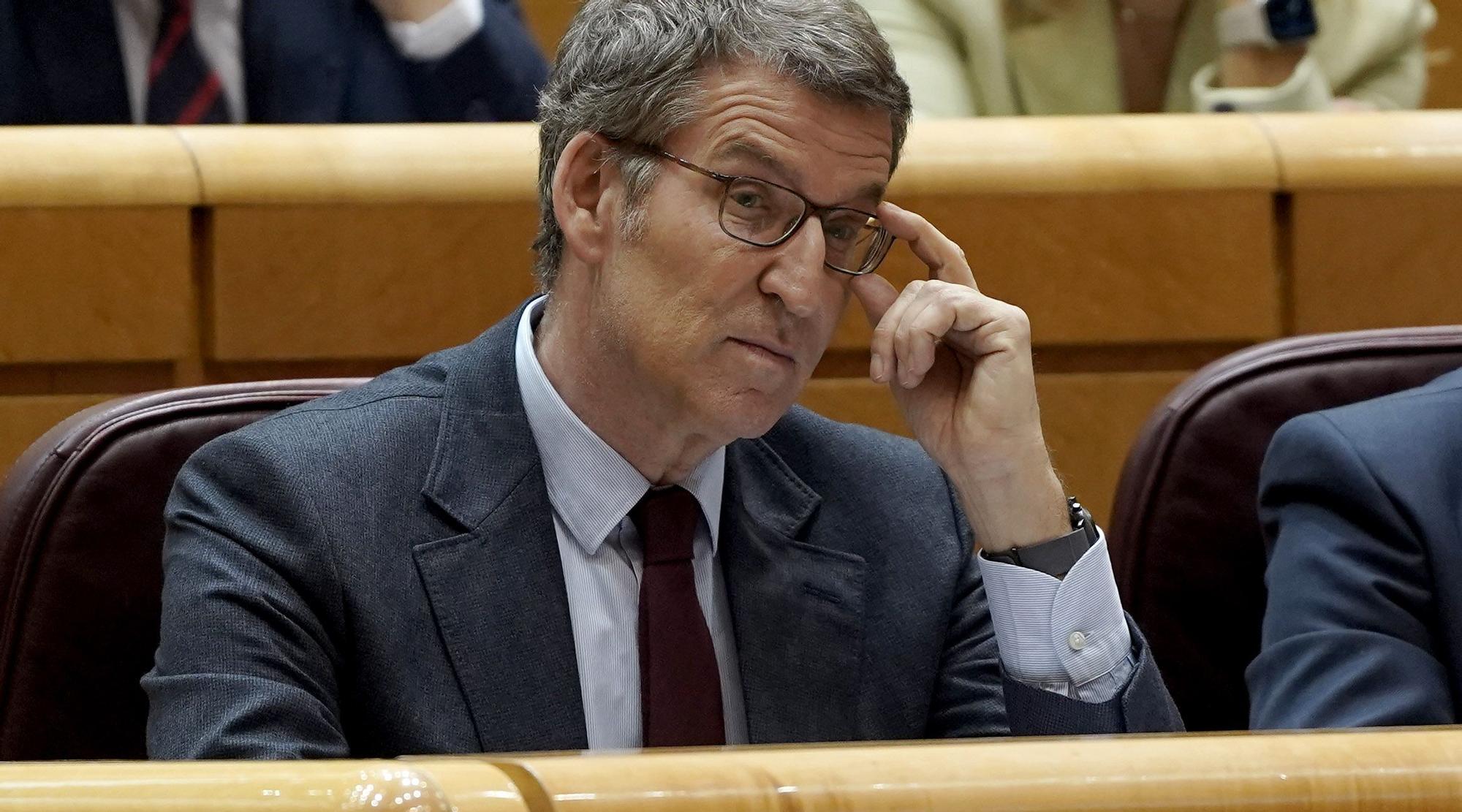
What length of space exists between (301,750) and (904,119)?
0.46 metres

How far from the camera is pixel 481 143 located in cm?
132

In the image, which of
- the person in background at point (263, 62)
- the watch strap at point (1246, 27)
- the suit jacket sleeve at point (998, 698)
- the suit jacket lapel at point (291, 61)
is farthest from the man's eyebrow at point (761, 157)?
the watch strap at point (1246, 27)

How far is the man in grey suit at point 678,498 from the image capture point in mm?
859

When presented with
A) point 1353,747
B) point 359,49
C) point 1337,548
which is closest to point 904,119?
point 1337,548

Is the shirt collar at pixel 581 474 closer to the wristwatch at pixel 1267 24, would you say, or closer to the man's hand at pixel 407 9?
the man's hand at pixel 407 9

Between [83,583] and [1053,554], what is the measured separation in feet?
1.66

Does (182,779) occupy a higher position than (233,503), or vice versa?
(182,779)

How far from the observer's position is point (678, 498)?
0.94 m

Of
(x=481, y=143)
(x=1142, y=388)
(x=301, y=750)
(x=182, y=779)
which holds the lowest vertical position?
(x=1142, y=388)

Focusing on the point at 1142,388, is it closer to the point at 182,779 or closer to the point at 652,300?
the point at 652,300

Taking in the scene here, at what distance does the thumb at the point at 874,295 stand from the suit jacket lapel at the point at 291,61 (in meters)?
0.69

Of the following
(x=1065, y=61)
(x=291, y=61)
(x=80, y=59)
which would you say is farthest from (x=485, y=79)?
(x=1065, y=61)

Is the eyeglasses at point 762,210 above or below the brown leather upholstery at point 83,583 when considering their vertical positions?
above

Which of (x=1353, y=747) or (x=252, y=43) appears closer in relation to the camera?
(x=1353, y=747)
